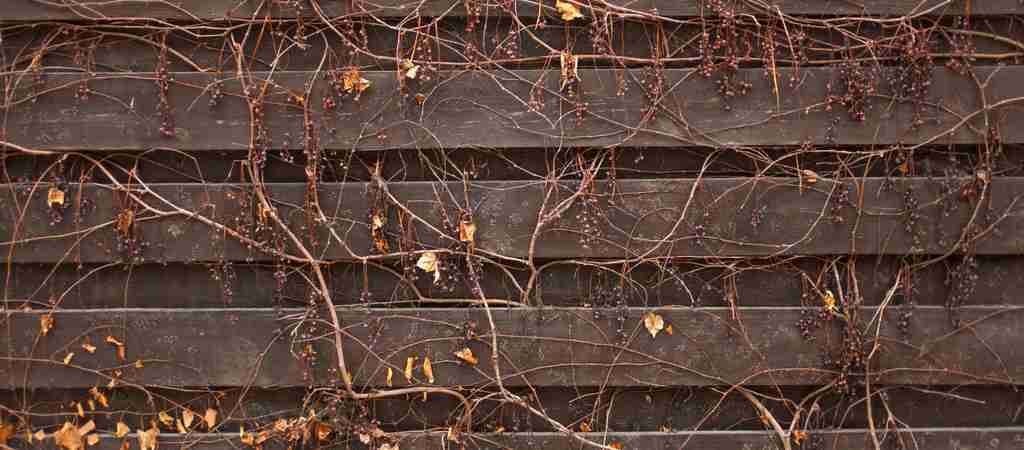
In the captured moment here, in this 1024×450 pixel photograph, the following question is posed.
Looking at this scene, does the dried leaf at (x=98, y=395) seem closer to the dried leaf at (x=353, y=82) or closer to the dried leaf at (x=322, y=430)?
the dried leaf at (x=322, y=430)

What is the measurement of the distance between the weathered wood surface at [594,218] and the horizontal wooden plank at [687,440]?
565 millimetres

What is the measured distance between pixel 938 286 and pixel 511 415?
1.40m

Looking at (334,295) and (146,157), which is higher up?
(146,157)

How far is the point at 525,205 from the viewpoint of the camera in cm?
232

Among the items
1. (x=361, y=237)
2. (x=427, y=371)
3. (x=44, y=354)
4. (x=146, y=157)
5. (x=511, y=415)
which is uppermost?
(x=146, y=157)

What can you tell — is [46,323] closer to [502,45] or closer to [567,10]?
[502,45]

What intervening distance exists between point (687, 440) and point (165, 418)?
1651 millimetres

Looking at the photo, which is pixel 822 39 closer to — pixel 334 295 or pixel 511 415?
pixel 511 415

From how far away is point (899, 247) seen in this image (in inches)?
91.0

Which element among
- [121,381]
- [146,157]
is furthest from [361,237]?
[121,381]

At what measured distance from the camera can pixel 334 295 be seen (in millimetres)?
2375

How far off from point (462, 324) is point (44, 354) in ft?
4.31

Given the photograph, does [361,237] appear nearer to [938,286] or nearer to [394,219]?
[394,219]

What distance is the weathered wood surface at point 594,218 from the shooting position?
231cm
